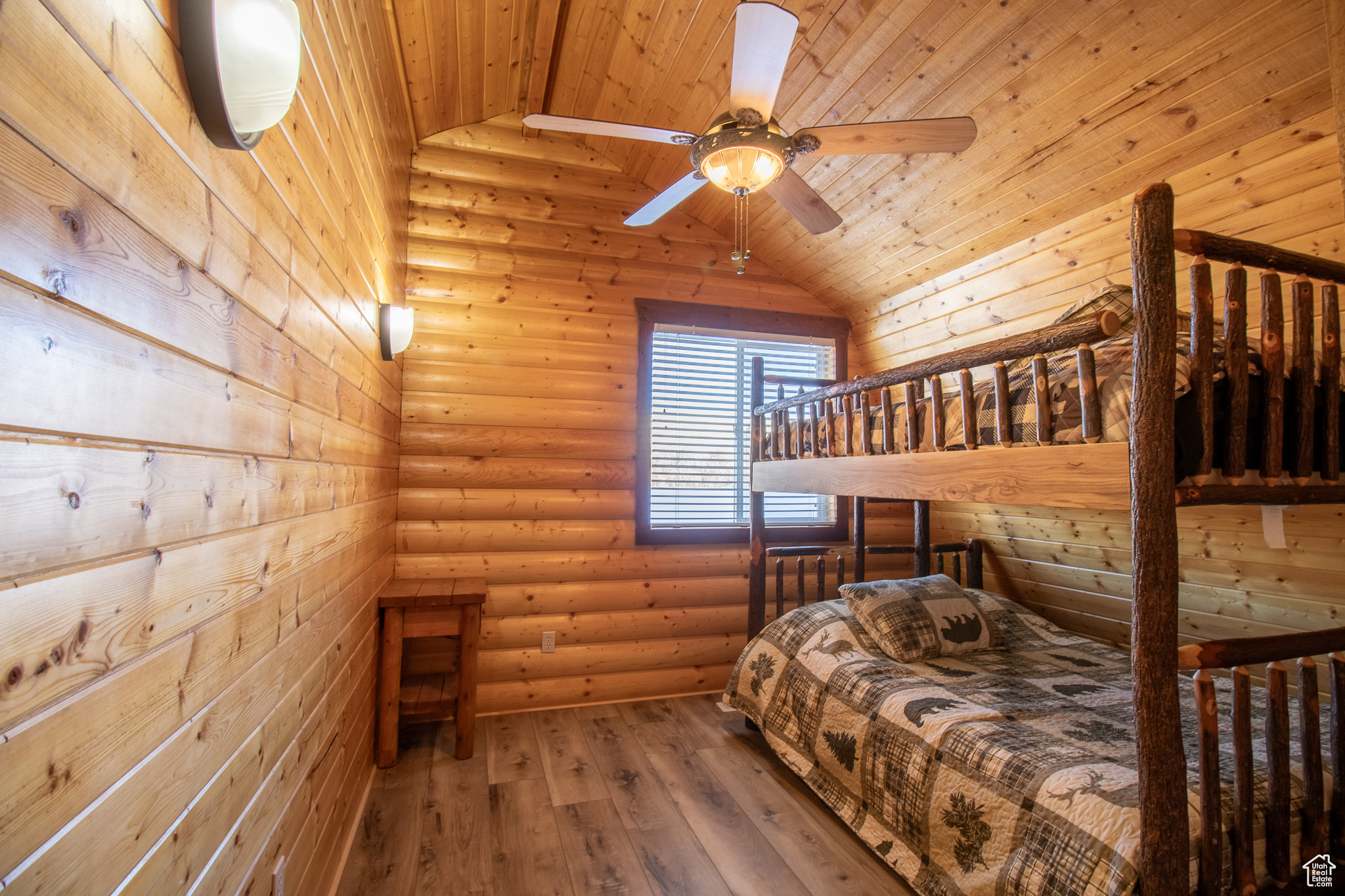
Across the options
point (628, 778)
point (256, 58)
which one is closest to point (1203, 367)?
point (256, 58)

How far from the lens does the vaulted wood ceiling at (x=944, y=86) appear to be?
1979mm

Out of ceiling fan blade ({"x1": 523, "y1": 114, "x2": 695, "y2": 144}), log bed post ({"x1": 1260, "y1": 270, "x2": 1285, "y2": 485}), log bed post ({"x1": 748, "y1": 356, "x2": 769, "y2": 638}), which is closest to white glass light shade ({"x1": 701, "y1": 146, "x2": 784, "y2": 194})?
ceiling fan blade ({"x1": 523, "y1": 114, "x2": 695, "y2": 144})

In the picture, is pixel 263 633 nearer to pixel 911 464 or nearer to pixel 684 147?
pixel 911 464

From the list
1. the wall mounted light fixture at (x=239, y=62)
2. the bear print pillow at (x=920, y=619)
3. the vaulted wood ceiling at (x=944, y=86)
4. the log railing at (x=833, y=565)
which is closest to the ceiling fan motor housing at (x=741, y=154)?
the vaulted wood ceiling at (x=944, y=86)

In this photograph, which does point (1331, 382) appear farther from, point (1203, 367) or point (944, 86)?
point (944, 86)

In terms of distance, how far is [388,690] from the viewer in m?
2.69

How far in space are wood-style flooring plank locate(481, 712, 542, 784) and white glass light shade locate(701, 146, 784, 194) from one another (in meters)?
2.39

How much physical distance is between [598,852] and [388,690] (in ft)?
3.76

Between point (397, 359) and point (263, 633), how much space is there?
2238mm

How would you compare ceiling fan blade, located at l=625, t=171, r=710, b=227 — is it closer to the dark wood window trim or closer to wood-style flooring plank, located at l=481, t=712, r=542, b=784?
the dark wood window trim

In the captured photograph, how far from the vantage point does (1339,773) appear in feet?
5.17

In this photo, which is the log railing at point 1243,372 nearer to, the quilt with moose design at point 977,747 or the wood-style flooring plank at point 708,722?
the quilt with moose design at point 977,747

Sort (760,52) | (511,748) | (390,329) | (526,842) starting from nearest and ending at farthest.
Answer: (760,52) → (526,842) → (390,329) → (511,748)

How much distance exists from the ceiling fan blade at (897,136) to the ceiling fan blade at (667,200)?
1.37 feet
